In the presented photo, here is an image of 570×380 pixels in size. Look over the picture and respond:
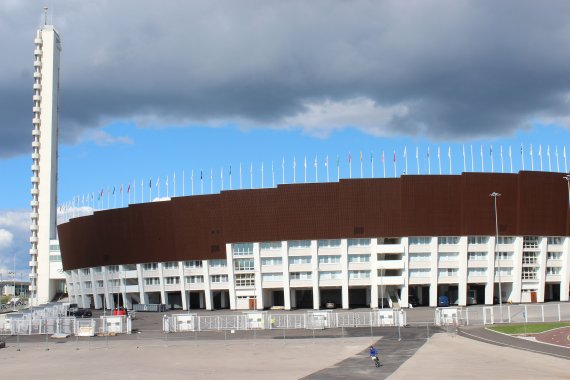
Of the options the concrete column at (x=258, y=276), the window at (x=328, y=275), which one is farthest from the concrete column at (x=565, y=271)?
the concrete column at (x=258, y=276)

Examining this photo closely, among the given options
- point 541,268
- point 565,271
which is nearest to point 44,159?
point 541,268

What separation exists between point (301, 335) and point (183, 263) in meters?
56.6

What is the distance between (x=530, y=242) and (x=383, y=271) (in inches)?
1010

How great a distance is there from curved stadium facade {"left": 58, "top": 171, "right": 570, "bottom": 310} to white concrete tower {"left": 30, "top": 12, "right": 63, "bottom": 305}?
4764 centimetres

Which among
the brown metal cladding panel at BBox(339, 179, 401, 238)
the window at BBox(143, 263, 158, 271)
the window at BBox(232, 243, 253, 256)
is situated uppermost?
the brown metal cladding panel at BBox(339, 179, 401, 238)

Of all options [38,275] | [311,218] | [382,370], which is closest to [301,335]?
[382,370]

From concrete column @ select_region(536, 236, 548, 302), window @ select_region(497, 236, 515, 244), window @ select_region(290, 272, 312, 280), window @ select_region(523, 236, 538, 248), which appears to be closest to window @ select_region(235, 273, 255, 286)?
window @ select_region(290, 272, 312, 280)

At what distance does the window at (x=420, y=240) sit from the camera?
380 feet

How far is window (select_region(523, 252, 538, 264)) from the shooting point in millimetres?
119625

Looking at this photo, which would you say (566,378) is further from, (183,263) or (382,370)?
(183,263)

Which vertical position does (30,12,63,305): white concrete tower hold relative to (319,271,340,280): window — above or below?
above

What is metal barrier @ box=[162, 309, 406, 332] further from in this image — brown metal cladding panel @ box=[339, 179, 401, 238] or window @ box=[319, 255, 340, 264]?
window @ box=[319, 255, 340, 264]

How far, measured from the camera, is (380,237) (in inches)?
4523

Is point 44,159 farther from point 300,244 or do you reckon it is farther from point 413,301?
point 413,301
